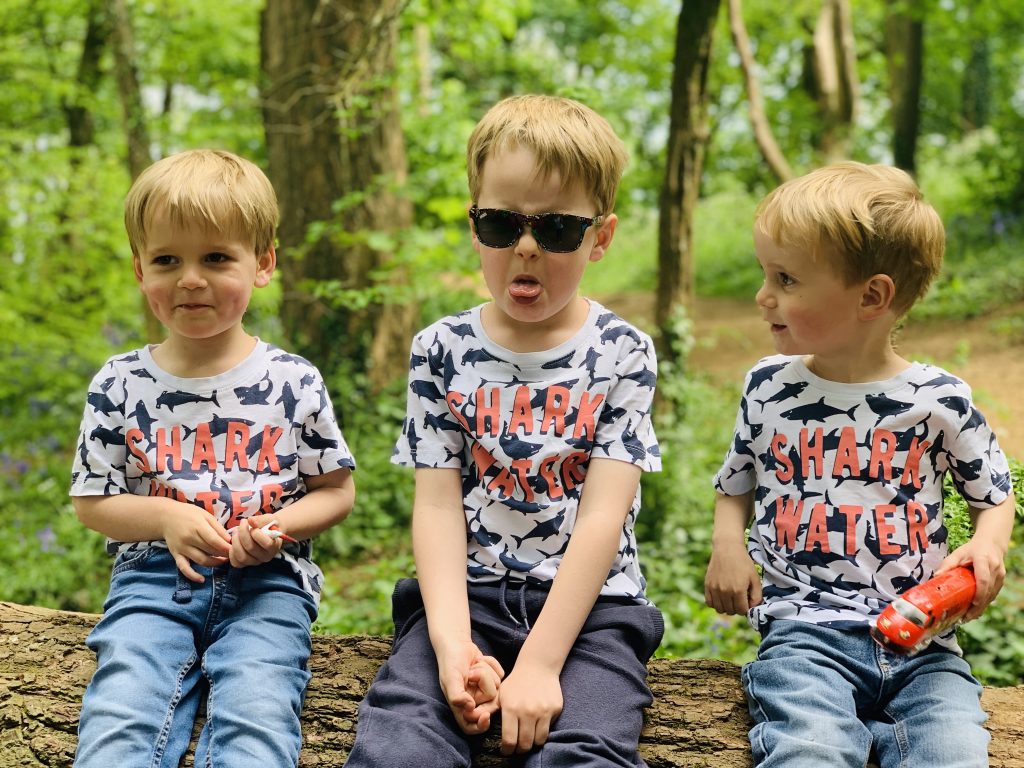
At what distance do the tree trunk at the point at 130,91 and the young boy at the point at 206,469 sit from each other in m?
3.09

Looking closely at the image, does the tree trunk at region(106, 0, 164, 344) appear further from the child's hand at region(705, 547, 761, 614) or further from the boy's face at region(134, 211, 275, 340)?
the child's hand at region(705, 547, 761, 614)

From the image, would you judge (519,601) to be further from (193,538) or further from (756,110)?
(756,110)

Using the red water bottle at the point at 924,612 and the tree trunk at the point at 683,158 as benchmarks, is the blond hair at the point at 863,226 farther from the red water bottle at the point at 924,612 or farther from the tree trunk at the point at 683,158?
the tree trunk at the point at 683,158

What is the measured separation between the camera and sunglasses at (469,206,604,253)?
7.63 feet

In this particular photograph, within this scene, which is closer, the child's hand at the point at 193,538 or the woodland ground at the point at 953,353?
the child's hand at the point at 193,538

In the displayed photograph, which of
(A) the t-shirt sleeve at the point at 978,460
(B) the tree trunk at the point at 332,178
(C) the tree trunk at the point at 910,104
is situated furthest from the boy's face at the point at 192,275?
(C) the tree trunk at the point at 910,104

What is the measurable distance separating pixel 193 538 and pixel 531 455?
2.73 feet

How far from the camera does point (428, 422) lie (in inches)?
97.4

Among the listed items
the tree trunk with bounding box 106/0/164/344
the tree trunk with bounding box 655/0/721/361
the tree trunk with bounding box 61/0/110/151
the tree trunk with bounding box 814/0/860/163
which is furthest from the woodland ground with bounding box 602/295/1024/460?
the tree trunk with bounding box 61/0/110/151

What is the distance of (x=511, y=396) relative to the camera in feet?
7.94

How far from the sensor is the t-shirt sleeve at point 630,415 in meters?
2.38

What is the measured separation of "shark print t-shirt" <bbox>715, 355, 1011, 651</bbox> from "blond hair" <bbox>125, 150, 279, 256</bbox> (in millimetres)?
1446

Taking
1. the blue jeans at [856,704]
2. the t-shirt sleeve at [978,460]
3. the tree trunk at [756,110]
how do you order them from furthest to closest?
the tree trunk at [756,110] < the t-shirt sleeve at [978,460] < the blue jeans at [856,704]

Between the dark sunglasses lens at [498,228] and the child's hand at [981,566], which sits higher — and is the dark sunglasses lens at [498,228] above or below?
above
